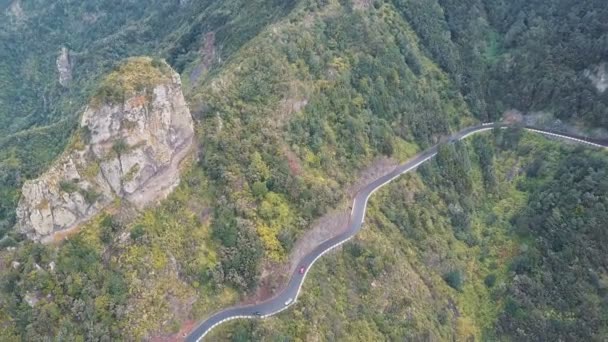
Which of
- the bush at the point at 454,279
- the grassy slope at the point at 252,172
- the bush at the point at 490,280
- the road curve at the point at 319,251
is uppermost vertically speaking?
the grassy slope at the point at 252,172

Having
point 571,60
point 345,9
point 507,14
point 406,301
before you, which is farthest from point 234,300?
point 507,14

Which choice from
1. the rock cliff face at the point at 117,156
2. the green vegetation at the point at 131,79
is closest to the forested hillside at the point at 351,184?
the rock cliff face at the point at 117,156

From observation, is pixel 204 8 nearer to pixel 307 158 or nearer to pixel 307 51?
pixel 307 51

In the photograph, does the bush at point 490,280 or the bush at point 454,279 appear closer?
the bush at point 454,279

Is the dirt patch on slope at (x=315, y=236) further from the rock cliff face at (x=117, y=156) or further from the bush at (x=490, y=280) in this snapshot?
the bush at (x=490, y=280)

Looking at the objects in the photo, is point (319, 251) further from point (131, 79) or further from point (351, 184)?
point (131, 79)

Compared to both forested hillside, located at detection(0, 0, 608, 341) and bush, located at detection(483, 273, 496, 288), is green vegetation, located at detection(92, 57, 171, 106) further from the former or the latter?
bush, located at detection(483, 273, 496, 288)
